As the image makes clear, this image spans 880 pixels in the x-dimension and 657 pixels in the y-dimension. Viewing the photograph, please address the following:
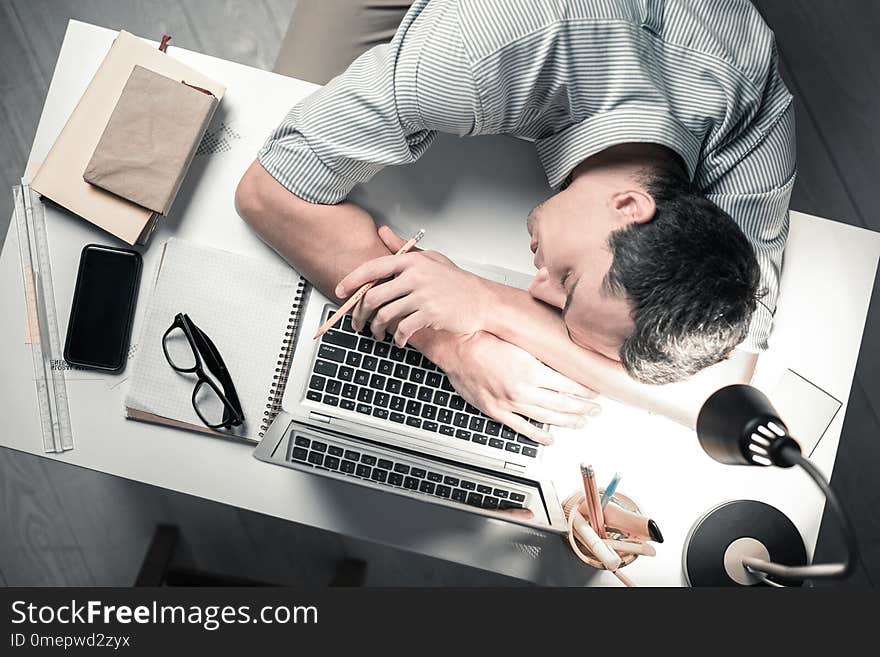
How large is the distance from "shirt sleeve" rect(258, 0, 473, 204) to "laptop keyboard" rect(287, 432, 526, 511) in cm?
34

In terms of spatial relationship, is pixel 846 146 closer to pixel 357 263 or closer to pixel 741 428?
pixel 741 428

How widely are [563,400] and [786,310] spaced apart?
1.23 feet

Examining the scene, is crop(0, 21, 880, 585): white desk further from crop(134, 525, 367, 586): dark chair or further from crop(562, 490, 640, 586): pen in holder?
crop(134, 525, 367, 586): dark chair

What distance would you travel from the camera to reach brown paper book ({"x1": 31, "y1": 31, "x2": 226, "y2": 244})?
3.03 ft

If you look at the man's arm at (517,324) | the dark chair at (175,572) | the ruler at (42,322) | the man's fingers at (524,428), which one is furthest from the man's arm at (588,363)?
the dark chair at (175,572)

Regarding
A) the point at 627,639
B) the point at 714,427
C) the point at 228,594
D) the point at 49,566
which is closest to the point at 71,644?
the point at 228,594

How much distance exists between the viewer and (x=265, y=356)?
0.95m

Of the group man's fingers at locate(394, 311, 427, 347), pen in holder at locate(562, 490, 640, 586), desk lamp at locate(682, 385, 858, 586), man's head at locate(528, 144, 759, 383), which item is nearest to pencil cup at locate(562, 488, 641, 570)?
pen in holder at locate(562, 490, 640, 586)

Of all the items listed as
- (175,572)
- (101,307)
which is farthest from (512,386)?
(175,572)

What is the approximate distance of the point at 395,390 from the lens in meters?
0.94

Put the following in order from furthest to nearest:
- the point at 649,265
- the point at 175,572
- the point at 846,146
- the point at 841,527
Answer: the point at 846,146 → the point at 175,572 → the point at 649,265 → the point at 841,527

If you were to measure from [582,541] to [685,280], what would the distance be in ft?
1.31

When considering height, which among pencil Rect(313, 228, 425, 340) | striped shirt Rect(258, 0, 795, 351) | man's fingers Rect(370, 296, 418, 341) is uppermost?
striped shirt Rect(258, 0, 795, 351)

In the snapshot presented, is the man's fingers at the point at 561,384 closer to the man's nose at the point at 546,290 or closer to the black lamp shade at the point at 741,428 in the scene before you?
the man's nose at the point at 546,290
